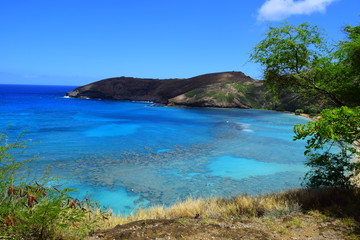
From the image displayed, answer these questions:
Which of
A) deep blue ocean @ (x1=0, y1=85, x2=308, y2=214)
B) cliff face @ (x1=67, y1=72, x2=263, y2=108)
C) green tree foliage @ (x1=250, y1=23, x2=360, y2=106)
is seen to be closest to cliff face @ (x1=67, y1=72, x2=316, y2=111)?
cliff face @ (x1=67, y1=72, x2=263, y2=108)

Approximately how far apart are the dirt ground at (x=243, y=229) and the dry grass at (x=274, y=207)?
472mm

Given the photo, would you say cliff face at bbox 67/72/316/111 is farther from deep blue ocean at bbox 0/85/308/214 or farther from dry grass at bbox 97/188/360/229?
dry grass at bbox 97/188/360/229

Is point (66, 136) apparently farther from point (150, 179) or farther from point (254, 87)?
point (254, 87)

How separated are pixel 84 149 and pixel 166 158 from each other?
938cm

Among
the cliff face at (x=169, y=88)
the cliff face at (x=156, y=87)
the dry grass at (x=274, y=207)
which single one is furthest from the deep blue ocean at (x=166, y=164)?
the cliff face at (x=156, y=87)

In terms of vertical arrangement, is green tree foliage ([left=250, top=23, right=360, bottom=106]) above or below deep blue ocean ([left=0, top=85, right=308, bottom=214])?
above

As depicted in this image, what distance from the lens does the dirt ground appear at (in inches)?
271

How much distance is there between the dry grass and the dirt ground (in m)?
0.47

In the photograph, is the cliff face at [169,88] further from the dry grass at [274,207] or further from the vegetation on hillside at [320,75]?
the dry grass at [274,207]

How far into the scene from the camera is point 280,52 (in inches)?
491

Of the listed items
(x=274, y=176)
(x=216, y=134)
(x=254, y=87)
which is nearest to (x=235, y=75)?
(x=254, y=87)

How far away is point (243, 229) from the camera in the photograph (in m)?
7.41

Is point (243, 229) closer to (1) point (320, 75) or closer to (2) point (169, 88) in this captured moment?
(1) point (320, 75)

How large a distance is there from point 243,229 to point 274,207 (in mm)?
2345
